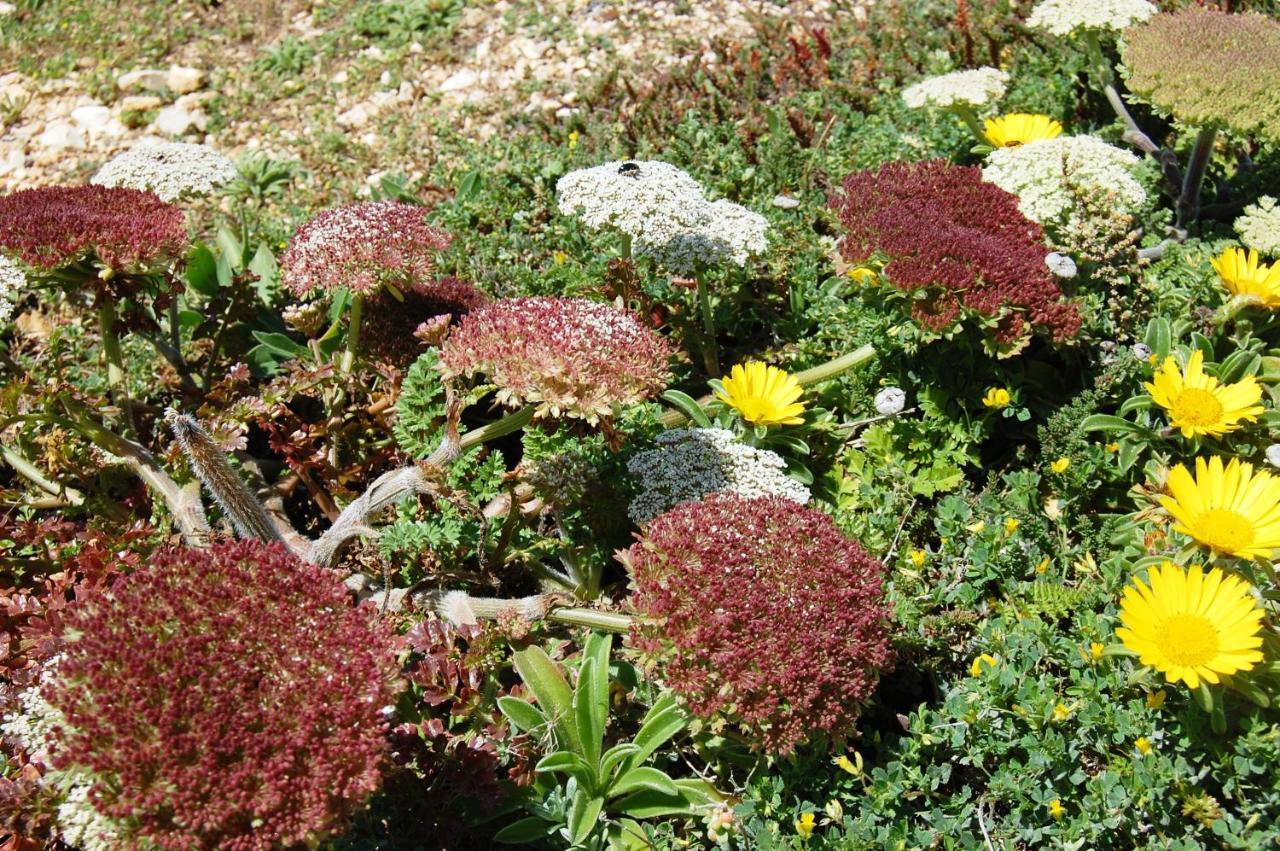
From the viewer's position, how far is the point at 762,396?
4207 mm

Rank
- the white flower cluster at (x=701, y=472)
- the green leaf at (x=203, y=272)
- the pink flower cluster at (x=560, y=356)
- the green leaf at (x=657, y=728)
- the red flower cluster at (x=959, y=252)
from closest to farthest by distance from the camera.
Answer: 1. the pink flower cluster at (x=560, y=356)
2. the green leaf at (x=657, y=728)
3. the white flower cluster at (x=701, y=472)
4. the red flower cluster at (x=959, y=252)
5. the green leaf at (x=203, y=272)

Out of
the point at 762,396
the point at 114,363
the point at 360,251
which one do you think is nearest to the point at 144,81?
the point at 114,363

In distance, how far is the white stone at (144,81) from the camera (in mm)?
7664

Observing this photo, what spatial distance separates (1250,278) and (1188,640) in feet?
6.29

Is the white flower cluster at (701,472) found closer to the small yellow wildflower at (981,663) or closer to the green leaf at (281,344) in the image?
the small yellow wildflower at (981,663)

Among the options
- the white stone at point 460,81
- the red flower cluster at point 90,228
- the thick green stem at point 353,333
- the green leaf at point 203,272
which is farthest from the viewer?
the white stone at point 460,81

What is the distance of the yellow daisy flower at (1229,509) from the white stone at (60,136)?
23.4 ft

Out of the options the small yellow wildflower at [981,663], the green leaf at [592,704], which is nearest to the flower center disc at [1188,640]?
the small yellow wildflower at [981,663]

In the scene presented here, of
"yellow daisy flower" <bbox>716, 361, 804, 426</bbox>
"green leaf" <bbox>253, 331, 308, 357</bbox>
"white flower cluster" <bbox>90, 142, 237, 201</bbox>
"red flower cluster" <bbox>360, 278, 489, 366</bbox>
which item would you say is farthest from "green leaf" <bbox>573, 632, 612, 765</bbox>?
"white flower cluster" <bbox>90, 142, 237, 201</bbox>

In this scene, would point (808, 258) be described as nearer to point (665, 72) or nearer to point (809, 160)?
point (809, 160)

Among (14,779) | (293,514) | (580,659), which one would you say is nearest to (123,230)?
(293,514)

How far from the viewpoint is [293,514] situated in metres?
4.65

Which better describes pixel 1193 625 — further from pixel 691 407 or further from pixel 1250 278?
pixel 691 407

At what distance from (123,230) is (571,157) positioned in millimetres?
2984
